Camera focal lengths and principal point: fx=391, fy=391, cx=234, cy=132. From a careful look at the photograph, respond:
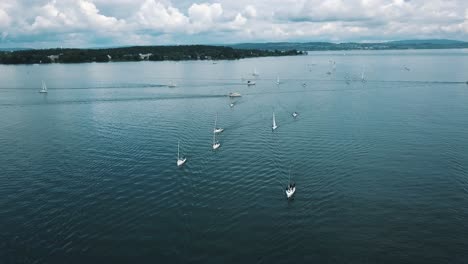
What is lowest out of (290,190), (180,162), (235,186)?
(235,186)

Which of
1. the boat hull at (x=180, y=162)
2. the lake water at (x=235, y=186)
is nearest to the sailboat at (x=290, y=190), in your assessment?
the lake water at (x=235, y=186)

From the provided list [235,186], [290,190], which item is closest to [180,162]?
[235,186]

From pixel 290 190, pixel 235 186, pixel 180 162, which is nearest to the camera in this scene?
pixel 290 190

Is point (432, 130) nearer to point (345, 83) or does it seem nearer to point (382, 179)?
point (382, 179)

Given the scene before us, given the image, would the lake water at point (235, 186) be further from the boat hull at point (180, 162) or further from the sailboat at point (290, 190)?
the boat hull at point (180, 162)

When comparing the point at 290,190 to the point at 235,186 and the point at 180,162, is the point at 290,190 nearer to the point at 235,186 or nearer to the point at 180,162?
the point at 235,186

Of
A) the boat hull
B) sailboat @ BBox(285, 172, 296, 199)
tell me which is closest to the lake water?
sailboat @ BBox(285, 172, 296, 199)

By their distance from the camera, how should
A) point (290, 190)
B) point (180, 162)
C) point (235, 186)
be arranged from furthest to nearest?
point (180, 162), point (235, 186), point (290, 190)

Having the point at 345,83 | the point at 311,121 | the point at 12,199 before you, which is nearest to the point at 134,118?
the point at 311,121
